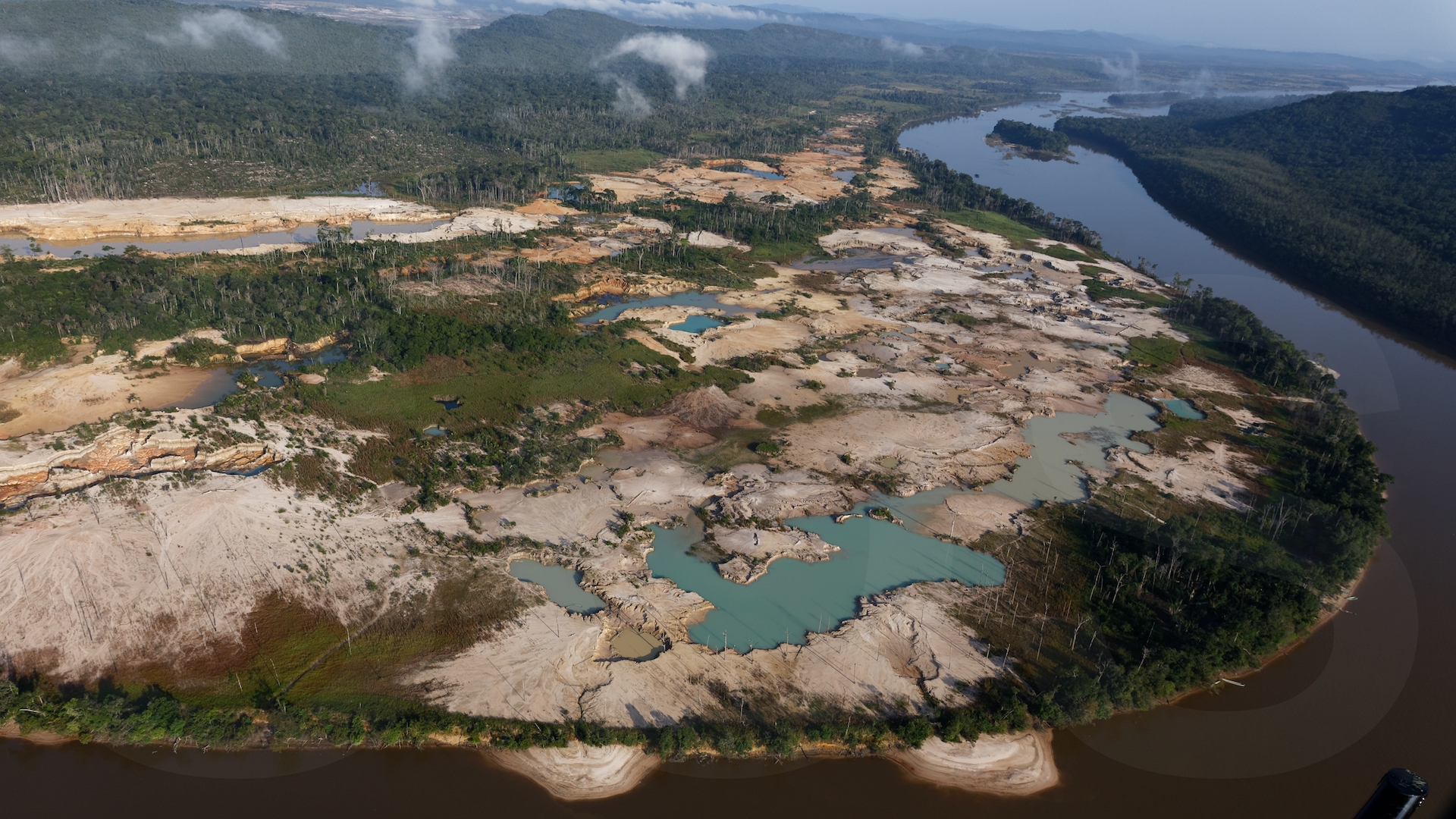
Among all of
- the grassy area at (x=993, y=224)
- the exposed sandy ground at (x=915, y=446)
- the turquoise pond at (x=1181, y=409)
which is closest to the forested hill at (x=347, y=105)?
the grassy area at (x=993, y=224)

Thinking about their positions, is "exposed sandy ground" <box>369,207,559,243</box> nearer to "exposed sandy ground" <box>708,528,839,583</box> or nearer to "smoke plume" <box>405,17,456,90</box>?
"exposed sandy ground" <box>708,528,839,583</box>

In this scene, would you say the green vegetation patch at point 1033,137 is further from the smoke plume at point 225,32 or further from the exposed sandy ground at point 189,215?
the smoke plume at point 225,32

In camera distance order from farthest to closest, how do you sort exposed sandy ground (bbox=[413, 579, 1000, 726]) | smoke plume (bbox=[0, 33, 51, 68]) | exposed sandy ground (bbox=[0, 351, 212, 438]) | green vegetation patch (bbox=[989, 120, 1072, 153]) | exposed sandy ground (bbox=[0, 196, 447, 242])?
1. green vegetation patch (bbox=[989, 120, 1072, 153])
2. smoke plume (bbox=[0, 33, 51, 68])
3. exposed sandy ground (bbox=[0, 196, 447, 242])
4. exposed sandy ground (bbox=[0, 351, 212, 438])
5. exposed sandy ground (bbox=[413, 579, 1000, 726])

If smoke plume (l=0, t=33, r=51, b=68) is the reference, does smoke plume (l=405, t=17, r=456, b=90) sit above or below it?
above

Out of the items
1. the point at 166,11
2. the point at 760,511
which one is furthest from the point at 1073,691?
the point at 166,11

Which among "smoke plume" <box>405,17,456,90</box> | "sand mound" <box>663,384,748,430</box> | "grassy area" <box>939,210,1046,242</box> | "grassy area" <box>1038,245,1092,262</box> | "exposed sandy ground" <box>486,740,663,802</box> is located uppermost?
"smoke plume" <box>405,17,456,90</box>

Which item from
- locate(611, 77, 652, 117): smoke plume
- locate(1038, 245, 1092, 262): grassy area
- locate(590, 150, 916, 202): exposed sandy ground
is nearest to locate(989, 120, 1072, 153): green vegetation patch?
locate(590, 150, 916, 202): exposed sandy ground

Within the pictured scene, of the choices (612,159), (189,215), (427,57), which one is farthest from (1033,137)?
(427,57)
